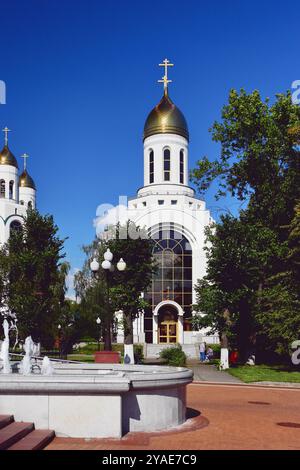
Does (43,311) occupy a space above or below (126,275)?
below

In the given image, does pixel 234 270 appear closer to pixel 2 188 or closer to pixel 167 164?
pixel 167 164

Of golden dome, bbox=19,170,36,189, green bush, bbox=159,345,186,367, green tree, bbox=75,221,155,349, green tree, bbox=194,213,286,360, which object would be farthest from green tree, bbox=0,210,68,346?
golden dome, bbox=19,170,36,189

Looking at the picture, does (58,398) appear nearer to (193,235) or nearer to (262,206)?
(262,206)

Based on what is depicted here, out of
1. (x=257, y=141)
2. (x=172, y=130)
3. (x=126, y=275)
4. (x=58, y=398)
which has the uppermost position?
(x=172, y=130)

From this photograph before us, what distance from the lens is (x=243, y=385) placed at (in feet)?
66.6

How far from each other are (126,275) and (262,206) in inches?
336

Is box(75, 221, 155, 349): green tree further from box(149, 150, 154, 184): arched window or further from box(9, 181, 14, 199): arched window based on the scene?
box(9, 181, 14, 199): arched window

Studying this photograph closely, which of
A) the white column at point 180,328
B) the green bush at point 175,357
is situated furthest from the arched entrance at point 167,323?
the green bush at point 175,357

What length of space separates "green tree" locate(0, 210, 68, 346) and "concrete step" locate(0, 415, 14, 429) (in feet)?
63.0

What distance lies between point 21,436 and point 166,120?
4218cm
